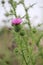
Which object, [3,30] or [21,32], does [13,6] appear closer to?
[21,32]

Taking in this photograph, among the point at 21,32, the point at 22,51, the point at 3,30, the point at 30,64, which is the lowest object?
the point at 3,30

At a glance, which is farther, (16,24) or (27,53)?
(27,53)

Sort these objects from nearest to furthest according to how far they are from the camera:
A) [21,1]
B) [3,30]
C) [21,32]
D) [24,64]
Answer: [21,32]
[24,64]
[21,1]
[3,30]

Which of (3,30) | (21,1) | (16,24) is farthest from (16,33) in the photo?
(3,30)

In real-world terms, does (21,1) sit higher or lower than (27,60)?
higher

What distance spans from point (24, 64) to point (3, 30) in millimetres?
3879

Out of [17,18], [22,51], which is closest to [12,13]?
[17,18]

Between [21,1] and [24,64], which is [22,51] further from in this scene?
[21,1]

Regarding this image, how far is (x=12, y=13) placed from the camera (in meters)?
2.35

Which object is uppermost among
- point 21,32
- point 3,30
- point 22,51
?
point 21,32

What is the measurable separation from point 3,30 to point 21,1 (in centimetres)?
369

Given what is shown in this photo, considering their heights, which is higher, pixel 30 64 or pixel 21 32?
pixel 21 32

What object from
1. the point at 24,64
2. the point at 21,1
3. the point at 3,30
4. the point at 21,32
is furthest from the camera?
the point at 3,30

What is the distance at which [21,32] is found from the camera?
212 centimetres
